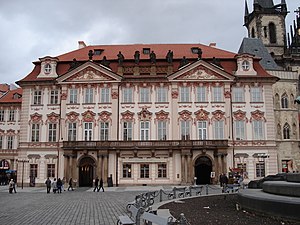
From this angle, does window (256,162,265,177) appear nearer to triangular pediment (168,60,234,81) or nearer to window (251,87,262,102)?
window (251,87,262,102)

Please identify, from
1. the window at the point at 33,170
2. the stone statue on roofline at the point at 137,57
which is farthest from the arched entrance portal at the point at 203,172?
the window at the point at 33,170

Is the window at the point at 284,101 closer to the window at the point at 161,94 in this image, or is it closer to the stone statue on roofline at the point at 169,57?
the stone statue on roofline at the point at 169,57

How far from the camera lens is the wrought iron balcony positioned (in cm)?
4056

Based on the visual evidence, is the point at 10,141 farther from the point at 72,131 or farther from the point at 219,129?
the point at 219,129

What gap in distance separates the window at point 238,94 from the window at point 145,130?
10481 mm

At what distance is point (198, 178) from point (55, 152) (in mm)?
16728

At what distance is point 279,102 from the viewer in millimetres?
51031

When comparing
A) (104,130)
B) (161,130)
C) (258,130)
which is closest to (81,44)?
(104,130)

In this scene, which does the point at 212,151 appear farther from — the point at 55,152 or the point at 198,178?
the point at 55,152

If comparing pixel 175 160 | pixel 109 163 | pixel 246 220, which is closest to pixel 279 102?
pixel 175 160

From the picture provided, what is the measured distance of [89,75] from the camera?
1706 inches

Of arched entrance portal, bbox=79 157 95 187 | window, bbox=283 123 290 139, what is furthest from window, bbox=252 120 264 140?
arched entrance portal, bbox=79 157 95 187

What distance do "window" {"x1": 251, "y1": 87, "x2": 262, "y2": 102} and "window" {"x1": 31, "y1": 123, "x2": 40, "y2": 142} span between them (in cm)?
2539

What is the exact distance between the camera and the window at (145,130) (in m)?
42.1
